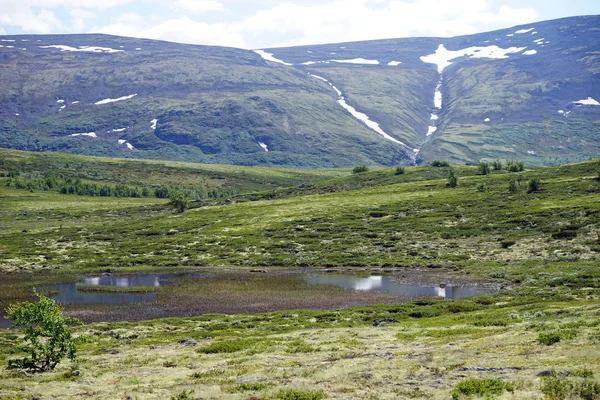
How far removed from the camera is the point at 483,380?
73.7ft

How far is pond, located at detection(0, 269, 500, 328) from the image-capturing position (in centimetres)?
6238

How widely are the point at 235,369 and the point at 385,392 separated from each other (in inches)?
385

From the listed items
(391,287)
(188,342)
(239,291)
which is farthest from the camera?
(391,287)

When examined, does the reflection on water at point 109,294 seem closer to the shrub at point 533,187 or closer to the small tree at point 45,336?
the small tree at point 45,336

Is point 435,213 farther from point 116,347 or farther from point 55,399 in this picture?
point 55,399

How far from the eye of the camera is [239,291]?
73.1 m

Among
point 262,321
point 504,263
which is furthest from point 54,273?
point 504,263

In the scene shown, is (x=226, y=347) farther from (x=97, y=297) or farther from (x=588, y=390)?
Answer: (x=97, y=297)

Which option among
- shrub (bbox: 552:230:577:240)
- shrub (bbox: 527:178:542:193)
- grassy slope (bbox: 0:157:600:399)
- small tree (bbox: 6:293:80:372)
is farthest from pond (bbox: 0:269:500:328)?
shrub (bbox: 527:178:542:193)

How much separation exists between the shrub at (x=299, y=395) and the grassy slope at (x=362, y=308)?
1.79 ft

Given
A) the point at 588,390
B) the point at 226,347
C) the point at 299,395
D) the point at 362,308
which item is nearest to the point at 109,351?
the point at 226,347

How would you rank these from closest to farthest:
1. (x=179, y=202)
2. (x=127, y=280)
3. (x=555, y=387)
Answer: (x=555, y=387)
(x=127, y=280)
(x=179, y=202)

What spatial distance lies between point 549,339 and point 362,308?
29.1 metres

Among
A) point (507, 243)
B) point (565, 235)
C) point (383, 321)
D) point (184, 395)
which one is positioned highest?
point (184, 395)
